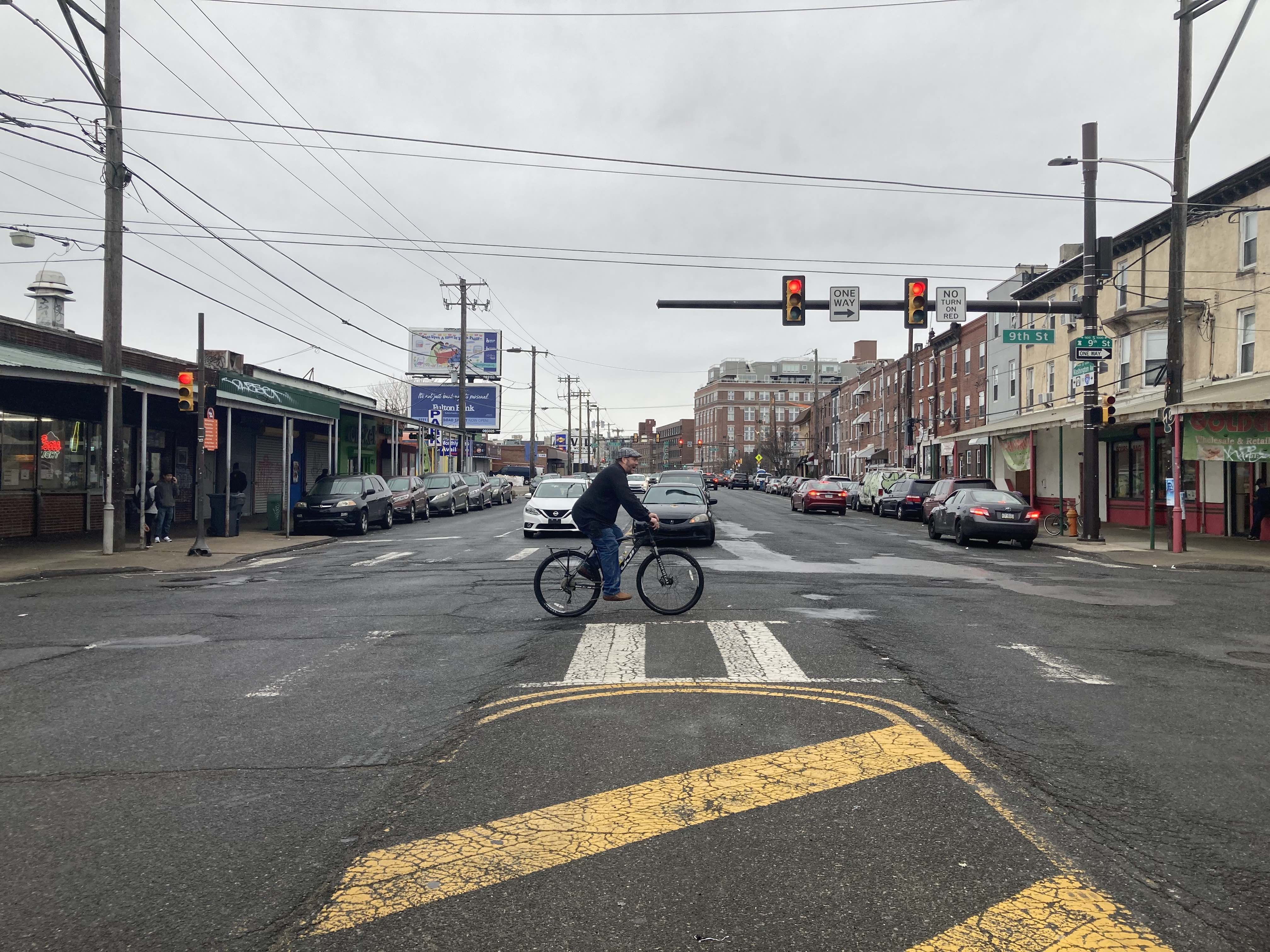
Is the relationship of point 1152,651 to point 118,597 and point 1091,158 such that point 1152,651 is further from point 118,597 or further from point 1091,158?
point 1091,158

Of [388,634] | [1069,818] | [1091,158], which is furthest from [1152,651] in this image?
[1091,158]

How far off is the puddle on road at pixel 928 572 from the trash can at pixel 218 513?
12.8 meters

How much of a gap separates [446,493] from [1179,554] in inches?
992

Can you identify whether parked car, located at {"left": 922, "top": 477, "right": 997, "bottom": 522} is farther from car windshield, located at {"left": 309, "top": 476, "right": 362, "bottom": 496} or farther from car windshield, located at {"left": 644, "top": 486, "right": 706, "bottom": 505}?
car windshield, located at {"left": 309, "top": 476, "right": 362, "bottom": 496}

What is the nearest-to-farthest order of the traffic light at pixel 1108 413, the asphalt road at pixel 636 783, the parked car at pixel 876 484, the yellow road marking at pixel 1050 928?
1. the yellow road marking at pixel 1050 928
2. the asphalt road at pixel 636 783
3. the traffic light at pixel 1108 413
4. the parked car at pixel 876 484

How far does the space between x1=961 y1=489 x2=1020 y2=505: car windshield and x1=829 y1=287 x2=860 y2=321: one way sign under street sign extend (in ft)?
16.2

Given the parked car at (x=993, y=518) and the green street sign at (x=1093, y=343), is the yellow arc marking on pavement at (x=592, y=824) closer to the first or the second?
the parked car at (x=993, y=518)

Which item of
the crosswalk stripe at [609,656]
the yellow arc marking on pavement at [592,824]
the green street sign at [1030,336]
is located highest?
the green street sign at [1030,336]

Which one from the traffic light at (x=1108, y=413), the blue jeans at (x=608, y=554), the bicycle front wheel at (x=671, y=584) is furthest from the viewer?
the traffic light at (x=1108, y=413)

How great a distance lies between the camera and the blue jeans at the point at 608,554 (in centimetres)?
1003

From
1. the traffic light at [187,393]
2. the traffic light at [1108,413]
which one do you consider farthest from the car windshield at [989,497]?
the traffic light at [187,393]

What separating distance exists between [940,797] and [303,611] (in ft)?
27.7

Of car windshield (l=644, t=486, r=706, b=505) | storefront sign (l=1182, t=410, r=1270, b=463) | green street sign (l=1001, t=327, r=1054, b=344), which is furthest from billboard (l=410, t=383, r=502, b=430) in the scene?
storefront sign (l=1182, t=410, r=1270, b=463)

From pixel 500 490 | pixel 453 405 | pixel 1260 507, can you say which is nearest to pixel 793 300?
pixel 1260 507
